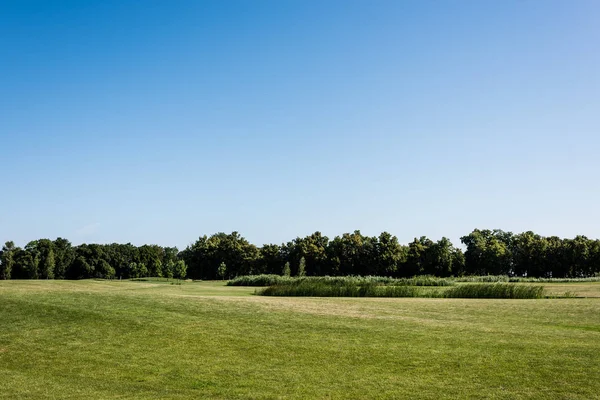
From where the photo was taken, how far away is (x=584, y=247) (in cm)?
11050

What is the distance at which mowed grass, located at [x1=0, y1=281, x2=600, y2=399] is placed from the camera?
15.0m

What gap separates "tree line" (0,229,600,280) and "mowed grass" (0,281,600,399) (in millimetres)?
81369

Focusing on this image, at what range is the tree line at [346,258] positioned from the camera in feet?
365

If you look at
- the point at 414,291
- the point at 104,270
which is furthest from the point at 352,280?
the point at 104,270

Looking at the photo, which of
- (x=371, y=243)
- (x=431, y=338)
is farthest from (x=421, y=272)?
(x=431, y=338)

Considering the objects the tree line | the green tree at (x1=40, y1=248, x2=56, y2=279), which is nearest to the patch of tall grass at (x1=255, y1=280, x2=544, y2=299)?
the tree line

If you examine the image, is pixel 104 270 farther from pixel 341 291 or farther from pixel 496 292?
pixel 496 292

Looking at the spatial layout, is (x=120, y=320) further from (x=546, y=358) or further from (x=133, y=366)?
(x=546, y=358)

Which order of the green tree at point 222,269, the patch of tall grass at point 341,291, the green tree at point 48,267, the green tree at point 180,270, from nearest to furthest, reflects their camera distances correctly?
the patch of tall grass at point 341,291 → the green tree at point 48,267 → the green tree at point 222,269 → the green tree at point 180,270

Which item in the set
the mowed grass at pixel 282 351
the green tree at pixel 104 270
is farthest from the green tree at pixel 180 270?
the mowed grass at pixel 282 351

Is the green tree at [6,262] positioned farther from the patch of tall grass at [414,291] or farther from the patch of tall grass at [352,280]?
the patch of tall grass at [414,291]

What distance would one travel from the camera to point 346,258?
11662cm

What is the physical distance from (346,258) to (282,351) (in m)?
98.4

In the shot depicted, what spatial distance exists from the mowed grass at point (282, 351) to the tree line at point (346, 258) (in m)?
81.4
